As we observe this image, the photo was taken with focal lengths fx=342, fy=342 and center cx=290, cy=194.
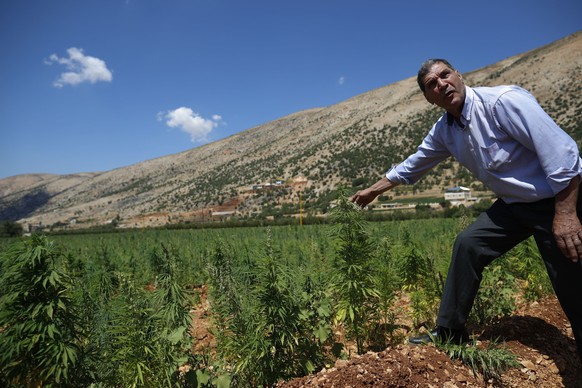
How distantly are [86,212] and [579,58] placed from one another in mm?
121743

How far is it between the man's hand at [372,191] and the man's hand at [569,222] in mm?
1403

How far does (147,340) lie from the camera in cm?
312

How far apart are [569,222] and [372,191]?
1613mm

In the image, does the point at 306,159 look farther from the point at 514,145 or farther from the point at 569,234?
the point at 569,234

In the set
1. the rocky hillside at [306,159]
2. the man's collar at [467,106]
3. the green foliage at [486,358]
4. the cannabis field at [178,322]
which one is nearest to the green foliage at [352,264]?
the cannabis field at [178,322]

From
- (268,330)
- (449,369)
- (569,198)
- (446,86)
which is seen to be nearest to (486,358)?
(449,369)

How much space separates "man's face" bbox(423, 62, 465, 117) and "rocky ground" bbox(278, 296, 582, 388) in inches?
77.3

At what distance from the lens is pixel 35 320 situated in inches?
120

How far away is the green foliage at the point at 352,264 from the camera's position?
4020 mm

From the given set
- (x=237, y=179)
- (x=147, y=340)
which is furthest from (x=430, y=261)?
(x=237, y=179)

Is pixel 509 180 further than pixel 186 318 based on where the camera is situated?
No

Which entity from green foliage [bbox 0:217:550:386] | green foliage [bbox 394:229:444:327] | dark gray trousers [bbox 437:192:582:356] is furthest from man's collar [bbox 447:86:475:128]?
green foliage [bbox 394:229:444:327]

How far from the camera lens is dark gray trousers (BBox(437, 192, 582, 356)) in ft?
7.95

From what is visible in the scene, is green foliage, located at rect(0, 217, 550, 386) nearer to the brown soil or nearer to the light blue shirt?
the brown soil
